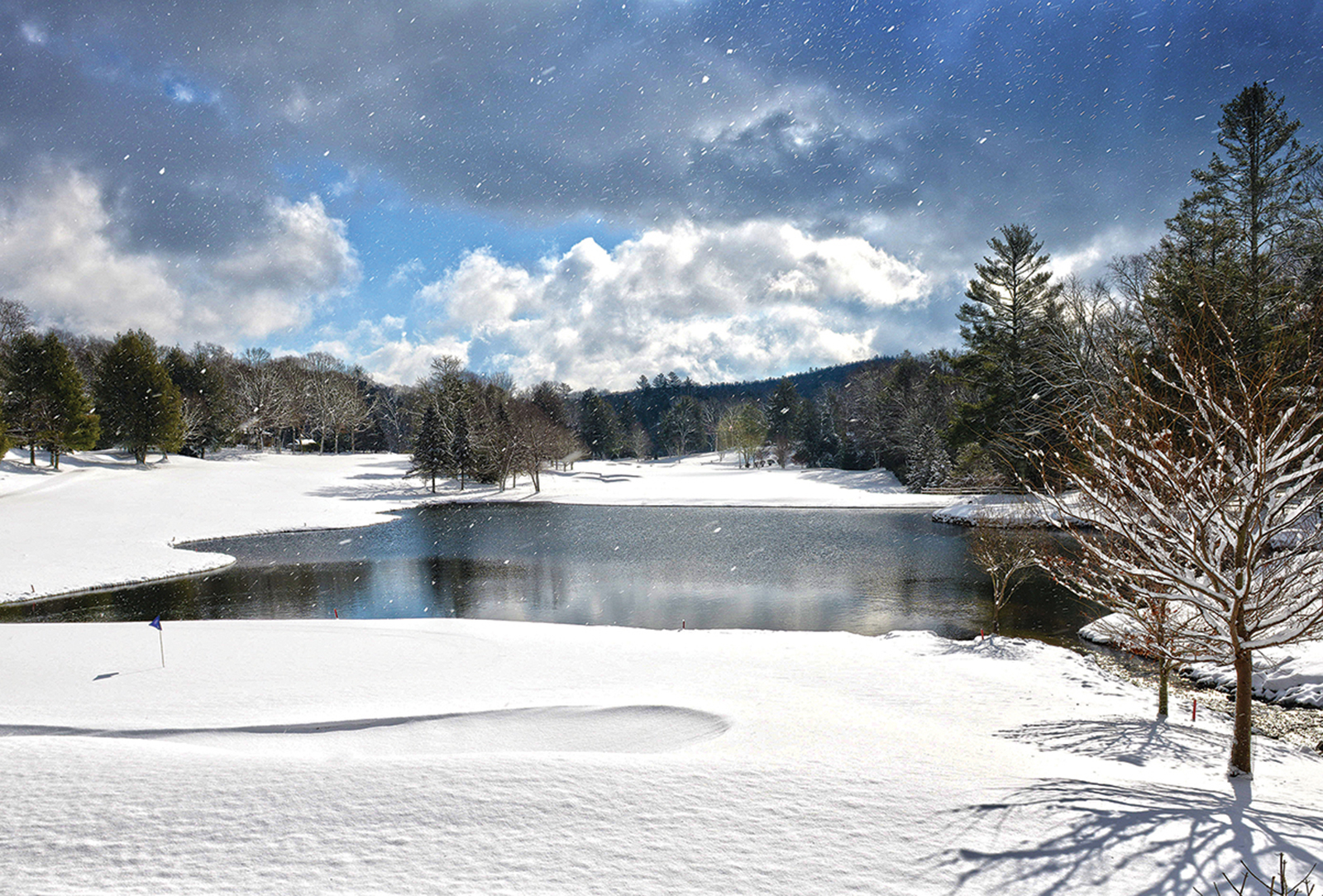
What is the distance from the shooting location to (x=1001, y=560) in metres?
18.8

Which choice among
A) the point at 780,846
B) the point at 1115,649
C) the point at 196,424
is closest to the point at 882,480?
the point at 1115,649

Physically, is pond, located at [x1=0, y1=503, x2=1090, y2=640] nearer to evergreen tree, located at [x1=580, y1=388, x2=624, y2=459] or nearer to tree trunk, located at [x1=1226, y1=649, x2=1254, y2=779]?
tree trunk, located at [x1=1226, y1=649, x2=1254, y2=779]

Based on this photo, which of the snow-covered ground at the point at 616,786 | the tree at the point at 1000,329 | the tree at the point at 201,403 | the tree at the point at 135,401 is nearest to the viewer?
the snow-covered ground at the point at 616,786

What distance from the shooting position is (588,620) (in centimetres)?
1709

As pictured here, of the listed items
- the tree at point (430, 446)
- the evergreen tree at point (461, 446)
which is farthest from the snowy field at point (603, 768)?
the evergreen tree at point (461, 446)

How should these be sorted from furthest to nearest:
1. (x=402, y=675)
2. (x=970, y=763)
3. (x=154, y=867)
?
(x=402, y=675) < (x=970, y=763) < (x=154, y=867)

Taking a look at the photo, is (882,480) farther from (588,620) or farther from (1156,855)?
(1156,855)

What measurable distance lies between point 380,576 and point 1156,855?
940 inches

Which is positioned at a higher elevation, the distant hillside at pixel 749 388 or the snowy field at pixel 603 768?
the distant hillside at pixel 749 388

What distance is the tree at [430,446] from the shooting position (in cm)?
5266

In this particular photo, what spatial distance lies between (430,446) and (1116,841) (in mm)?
53332

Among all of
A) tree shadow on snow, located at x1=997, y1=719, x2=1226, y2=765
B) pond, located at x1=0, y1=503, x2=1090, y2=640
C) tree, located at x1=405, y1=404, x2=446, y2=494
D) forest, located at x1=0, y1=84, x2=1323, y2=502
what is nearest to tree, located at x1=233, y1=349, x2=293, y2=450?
forest, located at x1=0, y1=84, x2=1323, y2=502

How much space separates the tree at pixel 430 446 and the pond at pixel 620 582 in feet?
58.8

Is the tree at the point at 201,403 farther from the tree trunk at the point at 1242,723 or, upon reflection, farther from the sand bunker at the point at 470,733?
the tree trunk at the point at 1242,723
